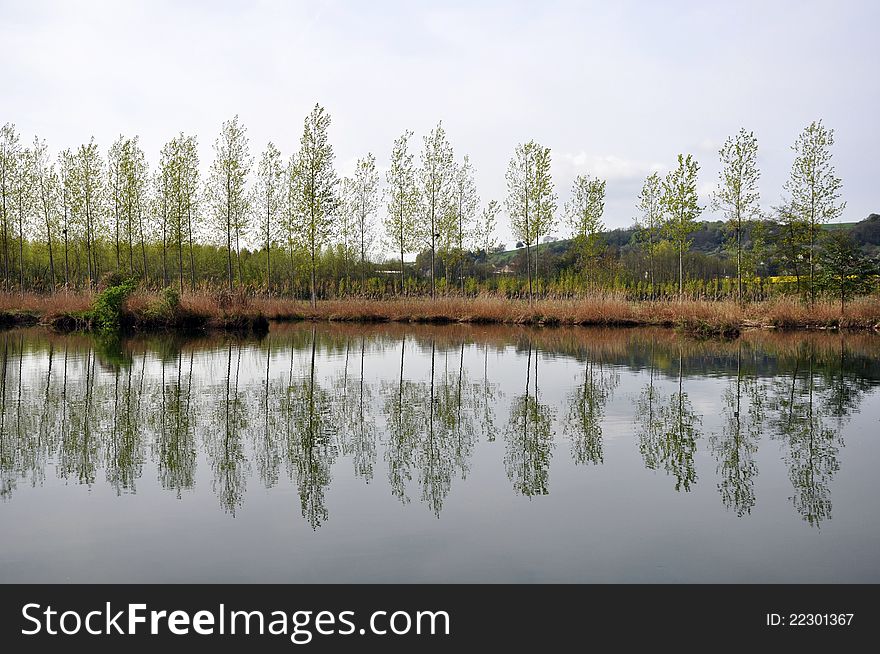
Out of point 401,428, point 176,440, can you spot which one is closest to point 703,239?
point 401,428

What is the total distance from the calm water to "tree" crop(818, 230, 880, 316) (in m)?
13.8

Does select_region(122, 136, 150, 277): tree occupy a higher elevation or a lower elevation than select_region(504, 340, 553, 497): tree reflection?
higher

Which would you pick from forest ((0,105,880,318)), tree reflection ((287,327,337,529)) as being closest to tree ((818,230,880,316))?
forest ((0,105,880,318))

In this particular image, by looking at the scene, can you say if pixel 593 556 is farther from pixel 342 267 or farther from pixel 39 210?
pixel 342 267

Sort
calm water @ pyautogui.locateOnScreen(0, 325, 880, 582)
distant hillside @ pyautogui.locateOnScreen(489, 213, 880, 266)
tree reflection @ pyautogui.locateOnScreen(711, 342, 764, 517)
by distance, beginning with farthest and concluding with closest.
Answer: distant hillside @ pyautogui.locateOnScreen(489, 213, 880, 266) < tree reflection @ pyautogui.locateOnScreen(711, 342, 764, 517) < calm water @ pyautogui.locateOnScreen(0, 325, 880, 582)

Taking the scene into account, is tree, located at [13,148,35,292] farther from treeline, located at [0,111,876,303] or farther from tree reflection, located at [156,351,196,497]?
tree reflection, located at [156,351,196,497]

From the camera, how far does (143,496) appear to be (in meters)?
4.40

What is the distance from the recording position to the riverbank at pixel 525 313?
835 inches

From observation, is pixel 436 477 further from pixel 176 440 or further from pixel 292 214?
pixel 292 214

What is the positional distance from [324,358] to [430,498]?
8.65 metres

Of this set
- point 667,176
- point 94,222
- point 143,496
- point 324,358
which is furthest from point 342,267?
point 143,496

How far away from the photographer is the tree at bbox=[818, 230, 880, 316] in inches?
877

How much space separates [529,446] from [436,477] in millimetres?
1244

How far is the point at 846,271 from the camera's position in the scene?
73.8ft
